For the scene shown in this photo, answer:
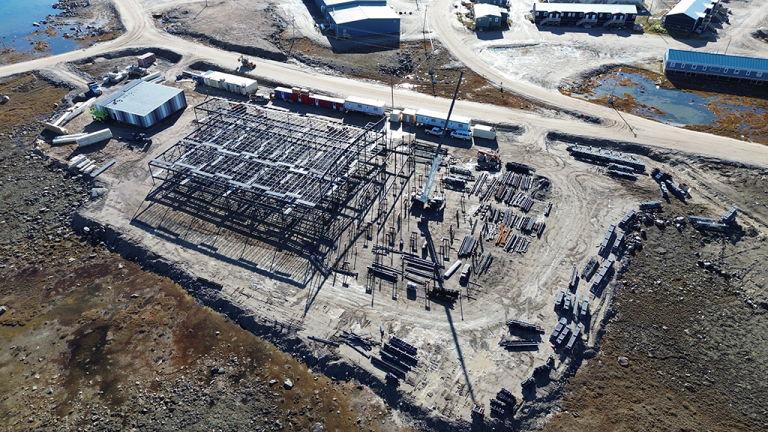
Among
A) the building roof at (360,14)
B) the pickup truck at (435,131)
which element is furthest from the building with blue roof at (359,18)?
the pickup truck at (435,131)

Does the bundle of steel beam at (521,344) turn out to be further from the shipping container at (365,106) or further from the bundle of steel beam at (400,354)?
the shipping container at (365,106)

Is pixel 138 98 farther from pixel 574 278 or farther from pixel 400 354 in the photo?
pixel 574 278

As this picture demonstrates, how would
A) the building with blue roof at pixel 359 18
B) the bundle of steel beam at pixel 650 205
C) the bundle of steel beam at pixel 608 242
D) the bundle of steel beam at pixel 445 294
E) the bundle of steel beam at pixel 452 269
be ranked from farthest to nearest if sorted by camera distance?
the building with blue roof at pixel 359 18 → the bundle of steel beam at pixel 650 205 → the bundle of steel beam at pixel 608 242 → the bundle of steel beam at pixel 452 269 → the bundle of steel beam at pixel 445 294

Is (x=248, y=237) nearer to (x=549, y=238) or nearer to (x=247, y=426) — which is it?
(x=247, y=426)

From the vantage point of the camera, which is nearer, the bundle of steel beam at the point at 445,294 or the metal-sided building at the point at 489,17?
the bundle of steel beam at the point at 445,294

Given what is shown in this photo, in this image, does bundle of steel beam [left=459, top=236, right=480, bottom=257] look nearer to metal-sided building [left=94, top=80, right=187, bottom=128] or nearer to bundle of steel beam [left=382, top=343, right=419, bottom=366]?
bundle of steel beam [left=382, top=343, right=419, bottom=366]

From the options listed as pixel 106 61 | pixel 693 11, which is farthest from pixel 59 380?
pixel 693 11

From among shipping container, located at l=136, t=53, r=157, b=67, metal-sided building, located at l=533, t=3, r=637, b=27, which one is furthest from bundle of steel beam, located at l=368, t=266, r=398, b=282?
metal-sided building, located at l=533, t=3, r=637, b=27
